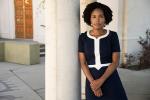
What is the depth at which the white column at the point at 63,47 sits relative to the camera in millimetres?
3967

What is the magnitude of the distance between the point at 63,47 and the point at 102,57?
53 centimetres

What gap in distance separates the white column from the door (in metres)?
13.3

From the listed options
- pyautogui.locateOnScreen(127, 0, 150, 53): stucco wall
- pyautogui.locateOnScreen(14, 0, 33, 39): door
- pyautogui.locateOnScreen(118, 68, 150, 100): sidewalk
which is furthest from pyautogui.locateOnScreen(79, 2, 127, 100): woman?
pyautogui.locateOnScreen(14, 0, 33, 39): door

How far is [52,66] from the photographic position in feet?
13.3

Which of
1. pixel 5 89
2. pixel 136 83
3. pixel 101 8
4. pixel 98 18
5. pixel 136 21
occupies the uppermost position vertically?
pixel 101 8

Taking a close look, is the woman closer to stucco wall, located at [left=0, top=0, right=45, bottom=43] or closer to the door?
stucco wall, located at [left=0, top=0, right=45, bottom=43]

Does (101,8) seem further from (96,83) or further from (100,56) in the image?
(96,83)

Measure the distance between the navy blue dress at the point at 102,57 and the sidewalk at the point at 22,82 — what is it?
3945 mm

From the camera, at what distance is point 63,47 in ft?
13.1

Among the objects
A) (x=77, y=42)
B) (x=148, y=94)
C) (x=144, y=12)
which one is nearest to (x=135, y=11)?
(x=144, y=12)

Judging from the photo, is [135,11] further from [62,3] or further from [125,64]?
[62,3]

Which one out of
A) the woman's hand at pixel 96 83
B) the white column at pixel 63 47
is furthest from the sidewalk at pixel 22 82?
the woman's hand at pixel 96 83

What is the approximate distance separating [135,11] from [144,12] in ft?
1.49

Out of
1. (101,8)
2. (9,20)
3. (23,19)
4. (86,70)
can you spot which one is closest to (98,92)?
(86,70)
